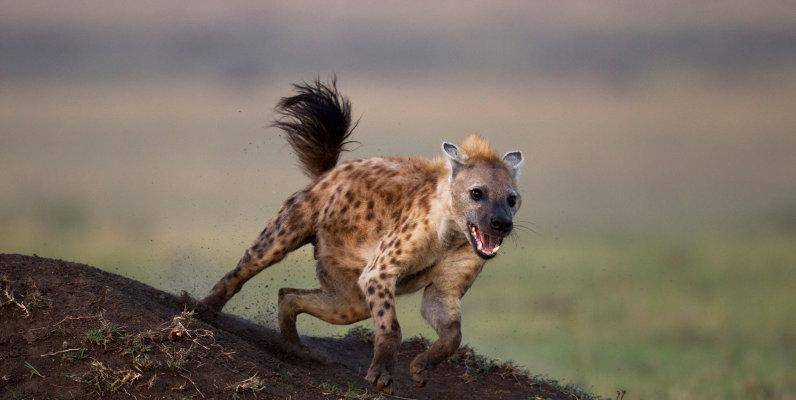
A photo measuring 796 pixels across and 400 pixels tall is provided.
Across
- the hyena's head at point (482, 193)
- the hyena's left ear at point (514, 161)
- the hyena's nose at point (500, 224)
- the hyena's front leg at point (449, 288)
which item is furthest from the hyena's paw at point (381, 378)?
the hyena's left ear at point (514, 161)

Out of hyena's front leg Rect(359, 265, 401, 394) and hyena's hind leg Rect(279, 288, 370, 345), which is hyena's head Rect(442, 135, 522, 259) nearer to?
hyena's front leg Rect(359, 265, 401, 394)

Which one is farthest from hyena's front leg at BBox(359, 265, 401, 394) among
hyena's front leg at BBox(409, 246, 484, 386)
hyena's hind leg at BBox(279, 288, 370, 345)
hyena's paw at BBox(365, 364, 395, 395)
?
hyena's hind leg at BBox(279, 288, 370, 345)

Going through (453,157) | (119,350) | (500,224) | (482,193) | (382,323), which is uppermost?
(453,157)

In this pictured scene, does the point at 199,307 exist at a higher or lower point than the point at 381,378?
lower

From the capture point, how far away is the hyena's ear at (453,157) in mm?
6586

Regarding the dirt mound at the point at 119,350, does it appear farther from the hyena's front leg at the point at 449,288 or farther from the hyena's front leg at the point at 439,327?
the hyena's front leg at the point at 449,288

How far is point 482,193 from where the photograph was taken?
251 inches

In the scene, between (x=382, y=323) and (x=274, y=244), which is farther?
(x=274, y=244)

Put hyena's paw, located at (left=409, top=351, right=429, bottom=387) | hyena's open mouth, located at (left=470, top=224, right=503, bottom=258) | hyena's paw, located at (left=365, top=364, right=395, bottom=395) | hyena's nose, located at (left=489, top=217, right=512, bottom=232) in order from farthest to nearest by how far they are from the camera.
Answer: hyena's open mouth, located at (left=470, top=224, right=503, bottom=258)
hyena's nose, located at (left=489, top=217, right=512, bottom=232)
hyena's paw, located at (left=409, top=351, right=429, bottom=387)
hyena's paw, located at (left=365, top=364, right=395, bottom=395)

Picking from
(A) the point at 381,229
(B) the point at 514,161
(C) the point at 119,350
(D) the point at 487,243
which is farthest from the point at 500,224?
(C) the point at 119,350

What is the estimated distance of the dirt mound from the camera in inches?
204

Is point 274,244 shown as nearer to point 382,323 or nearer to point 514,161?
point 382,323

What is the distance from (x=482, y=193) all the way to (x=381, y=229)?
77 cm

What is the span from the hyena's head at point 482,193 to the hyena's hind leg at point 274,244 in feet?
3.60
